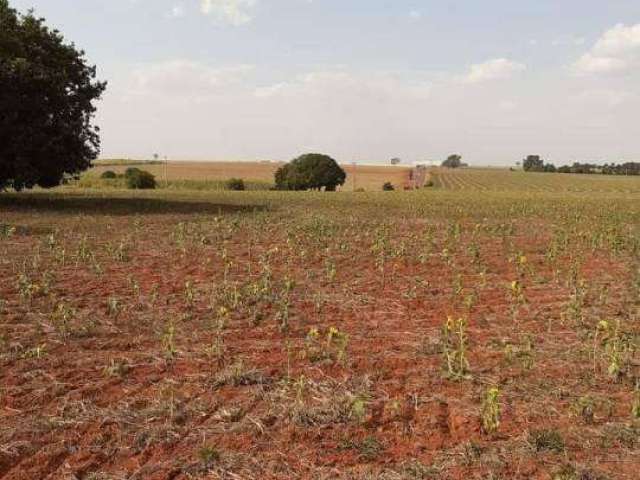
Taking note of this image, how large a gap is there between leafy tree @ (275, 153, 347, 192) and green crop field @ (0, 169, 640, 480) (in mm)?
59497

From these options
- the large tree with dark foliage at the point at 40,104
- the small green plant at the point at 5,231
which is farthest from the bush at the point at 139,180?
the small green plant at the point at 5,231

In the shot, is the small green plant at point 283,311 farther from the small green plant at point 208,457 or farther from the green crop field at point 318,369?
the small green plant at point 208,457

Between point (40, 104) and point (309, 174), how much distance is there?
1924 inches

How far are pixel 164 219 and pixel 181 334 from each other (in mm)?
15197

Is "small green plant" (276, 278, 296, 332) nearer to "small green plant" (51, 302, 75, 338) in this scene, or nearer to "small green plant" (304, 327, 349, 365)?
"small green plant" (304, 327, 349, 365)

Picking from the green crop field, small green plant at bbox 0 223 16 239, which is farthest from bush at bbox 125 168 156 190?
the green crop field

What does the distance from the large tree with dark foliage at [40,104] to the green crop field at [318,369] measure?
12929 mm

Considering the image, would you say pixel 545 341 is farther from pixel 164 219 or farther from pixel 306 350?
pixel 164 219

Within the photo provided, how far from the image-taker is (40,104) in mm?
24891

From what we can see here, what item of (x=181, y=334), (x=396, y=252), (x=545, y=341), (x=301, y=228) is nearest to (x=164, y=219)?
(x=301, y=228)

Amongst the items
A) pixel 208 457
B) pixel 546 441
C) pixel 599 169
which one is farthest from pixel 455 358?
pixel 599 169

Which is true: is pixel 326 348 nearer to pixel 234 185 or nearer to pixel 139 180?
pixel 139 180

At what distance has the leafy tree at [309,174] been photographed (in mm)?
72375

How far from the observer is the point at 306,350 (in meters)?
6.97
